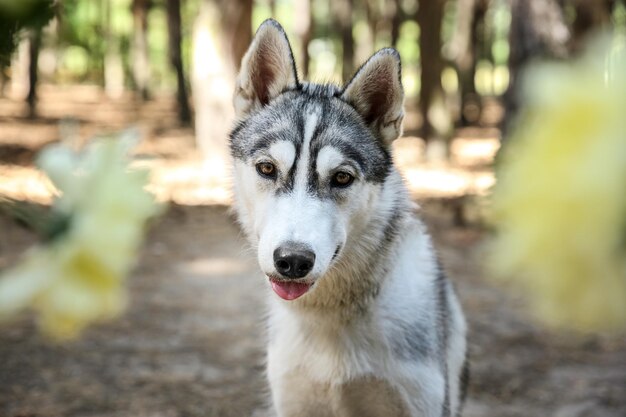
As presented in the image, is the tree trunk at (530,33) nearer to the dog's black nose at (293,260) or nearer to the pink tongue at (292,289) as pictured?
the pink tongue at (292,289)

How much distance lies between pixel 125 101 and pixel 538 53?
2854 centimetres

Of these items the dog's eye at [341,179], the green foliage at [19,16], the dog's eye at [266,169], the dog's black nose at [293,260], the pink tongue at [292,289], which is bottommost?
the pink tongue at [292,289]

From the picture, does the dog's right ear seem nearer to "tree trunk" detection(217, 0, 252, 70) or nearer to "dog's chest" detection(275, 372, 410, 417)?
"dog's chest" detection(275, 372, 410, 417)

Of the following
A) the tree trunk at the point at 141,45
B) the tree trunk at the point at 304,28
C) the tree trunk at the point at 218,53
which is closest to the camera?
the tree trunk at the point at 218,53

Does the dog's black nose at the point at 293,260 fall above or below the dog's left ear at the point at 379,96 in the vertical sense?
below

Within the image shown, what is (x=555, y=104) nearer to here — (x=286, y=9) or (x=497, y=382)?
(x=497, y=382)

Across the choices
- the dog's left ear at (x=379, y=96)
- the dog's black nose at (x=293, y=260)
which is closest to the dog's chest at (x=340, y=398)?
the dog's black nose at (x=293, y=260)

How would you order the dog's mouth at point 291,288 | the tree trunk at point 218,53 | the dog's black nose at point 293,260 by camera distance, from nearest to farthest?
the dog's black nose at point 293,260, the dog's mouth at point 291,288, the tree trunk at point 218,53

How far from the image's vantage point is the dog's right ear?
3.58m

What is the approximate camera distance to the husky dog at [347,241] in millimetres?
3350

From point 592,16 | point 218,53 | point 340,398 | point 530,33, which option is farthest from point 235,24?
point 592,16

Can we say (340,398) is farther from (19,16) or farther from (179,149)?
(179,149)

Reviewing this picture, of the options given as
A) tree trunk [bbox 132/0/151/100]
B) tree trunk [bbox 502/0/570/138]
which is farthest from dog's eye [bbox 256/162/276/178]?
tree trunk [bbox 132/0/151/100]

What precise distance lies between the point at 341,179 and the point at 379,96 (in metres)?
0.60
